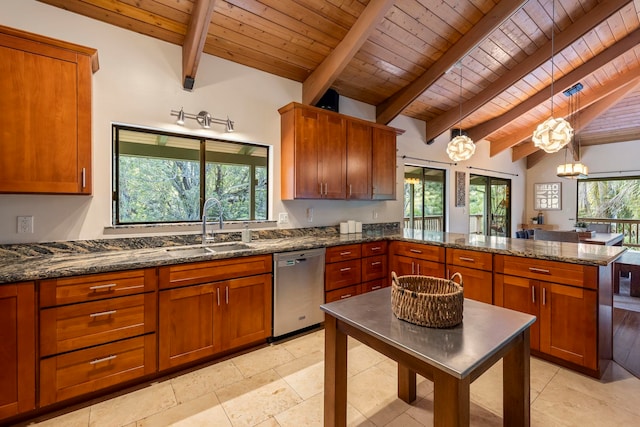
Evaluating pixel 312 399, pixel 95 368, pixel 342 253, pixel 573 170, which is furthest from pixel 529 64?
pixel 95 368

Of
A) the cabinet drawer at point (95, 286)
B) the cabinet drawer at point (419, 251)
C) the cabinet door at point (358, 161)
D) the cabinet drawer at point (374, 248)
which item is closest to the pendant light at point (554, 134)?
the cabinet drawer at point (419, 251)

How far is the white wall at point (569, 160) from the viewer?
21.5 feet

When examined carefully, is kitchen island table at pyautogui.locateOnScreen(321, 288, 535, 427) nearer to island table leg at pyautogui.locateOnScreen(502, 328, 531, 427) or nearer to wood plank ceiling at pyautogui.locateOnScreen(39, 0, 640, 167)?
island table leg at pyautogui.locateOnScreen(502, 328, 531, 427)

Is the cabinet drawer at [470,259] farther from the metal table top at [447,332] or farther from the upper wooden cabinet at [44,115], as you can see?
the upper wooden cabinet at [44,115]

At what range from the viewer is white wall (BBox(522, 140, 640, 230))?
6.55 meters

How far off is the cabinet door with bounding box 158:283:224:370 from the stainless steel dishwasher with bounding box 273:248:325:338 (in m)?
0.53

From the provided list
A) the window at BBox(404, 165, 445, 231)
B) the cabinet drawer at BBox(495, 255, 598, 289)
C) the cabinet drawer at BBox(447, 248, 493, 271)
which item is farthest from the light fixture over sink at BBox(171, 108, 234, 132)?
the window at BBox(404, 165, 445, 231)

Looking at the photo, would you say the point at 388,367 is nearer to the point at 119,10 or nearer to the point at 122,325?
the point at 122,325

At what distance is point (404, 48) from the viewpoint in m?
3.33

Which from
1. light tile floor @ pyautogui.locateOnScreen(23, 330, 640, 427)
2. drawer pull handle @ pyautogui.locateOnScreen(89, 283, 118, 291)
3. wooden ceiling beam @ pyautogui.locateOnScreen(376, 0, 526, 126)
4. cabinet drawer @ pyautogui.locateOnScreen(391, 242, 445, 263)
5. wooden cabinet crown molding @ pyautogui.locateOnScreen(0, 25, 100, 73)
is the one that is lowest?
light tile floor @ pyautogui.locateOnScreen(23, 330, 640, 427)

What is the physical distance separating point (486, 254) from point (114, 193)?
3313mm

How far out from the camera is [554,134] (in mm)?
3076

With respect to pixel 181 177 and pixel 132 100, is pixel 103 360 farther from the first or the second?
pixel 132 100

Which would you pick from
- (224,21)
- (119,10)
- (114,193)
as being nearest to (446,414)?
(114,193)
